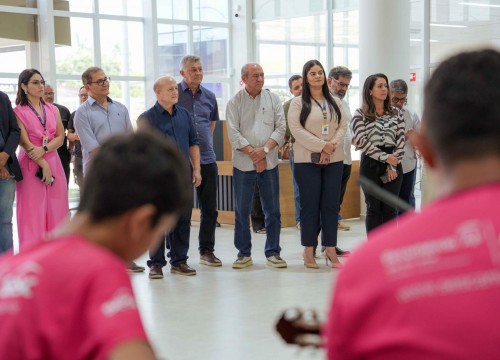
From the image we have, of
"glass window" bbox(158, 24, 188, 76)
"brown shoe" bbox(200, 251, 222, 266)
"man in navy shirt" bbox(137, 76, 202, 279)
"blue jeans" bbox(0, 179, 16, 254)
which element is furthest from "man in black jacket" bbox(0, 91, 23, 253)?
"glass window" bbox(158, 24, 188, 76)

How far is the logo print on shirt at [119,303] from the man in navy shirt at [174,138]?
461 cm

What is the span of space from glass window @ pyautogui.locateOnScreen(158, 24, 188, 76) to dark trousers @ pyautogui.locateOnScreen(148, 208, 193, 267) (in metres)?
8.61

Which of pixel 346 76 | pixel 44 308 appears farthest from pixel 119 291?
pixel 346 76

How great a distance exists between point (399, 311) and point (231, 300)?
4.27 m

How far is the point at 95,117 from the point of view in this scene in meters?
6.03

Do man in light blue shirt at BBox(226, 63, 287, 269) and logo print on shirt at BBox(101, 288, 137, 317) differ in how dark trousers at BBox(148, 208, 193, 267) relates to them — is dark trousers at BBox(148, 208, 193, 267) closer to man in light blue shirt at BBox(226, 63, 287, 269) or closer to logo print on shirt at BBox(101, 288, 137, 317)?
man in light blue shirt at BBox(226, 63, 287, 269)

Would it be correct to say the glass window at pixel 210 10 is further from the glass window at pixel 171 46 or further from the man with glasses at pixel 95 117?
the man with glasses at pixel 95 117

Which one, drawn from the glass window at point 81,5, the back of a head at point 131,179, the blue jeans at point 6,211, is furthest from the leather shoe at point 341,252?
the glass window at point 81,5

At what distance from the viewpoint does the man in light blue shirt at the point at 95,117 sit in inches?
236

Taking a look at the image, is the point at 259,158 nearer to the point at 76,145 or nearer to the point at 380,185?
the point at 380,185

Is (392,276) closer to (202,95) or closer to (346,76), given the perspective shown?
(202,95)

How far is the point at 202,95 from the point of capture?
21.2ft

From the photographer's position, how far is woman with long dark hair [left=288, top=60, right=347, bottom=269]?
236 inches

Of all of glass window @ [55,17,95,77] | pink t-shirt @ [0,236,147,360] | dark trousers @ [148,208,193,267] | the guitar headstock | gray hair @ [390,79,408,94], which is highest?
glass window @ [55,17,95,77]
